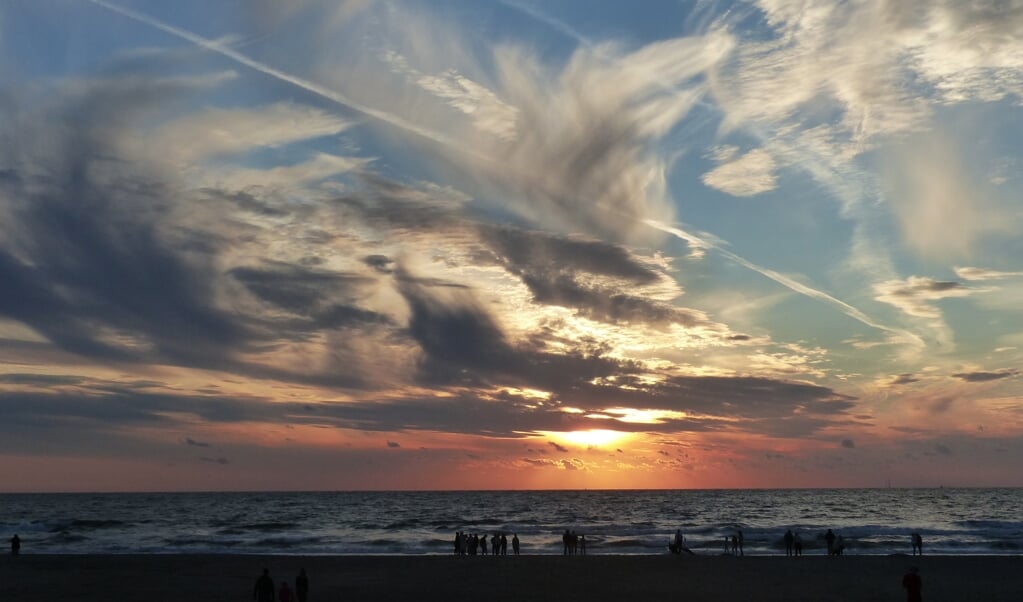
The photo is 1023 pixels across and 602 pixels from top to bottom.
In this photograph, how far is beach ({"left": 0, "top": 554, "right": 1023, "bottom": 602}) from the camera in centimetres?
3581

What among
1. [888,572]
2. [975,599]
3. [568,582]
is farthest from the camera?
[888,572]

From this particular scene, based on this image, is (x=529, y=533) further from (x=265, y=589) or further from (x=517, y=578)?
(x=265, y=589)

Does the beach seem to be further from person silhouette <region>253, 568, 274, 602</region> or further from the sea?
the sea

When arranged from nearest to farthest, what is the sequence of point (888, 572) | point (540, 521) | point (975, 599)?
point (975, 599), point (888, 572), point (540, 521)

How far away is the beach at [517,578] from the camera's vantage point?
35.8 meters

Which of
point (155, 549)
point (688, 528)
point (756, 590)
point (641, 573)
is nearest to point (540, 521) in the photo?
point (688, 528)

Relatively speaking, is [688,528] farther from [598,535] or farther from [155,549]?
[155,549]

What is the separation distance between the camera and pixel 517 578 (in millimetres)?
41438

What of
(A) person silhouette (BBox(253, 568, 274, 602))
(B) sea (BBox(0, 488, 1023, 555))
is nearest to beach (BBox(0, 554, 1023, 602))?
(A) person silhouette (BBox(253, 568, 274, 602))

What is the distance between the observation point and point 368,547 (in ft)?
239

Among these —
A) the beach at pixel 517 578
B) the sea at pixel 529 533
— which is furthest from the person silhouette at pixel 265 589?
the sea at pixel 529 533

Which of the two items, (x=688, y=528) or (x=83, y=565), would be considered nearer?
(x=83, y=565)

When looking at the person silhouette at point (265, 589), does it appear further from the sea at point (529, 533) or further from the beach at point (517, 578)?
the sea at point (529, 533)

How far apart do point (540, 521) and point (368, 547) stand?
47.3 metres
